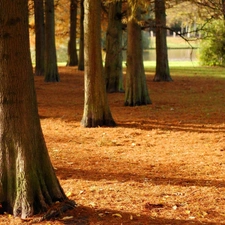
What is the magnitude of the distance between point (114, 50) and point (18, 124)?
1414 cm

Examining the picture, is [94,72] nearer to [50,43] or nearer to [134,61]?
[134,61]

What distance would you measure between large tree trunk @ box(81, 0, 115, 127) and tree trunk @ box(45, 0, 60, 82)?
1229cm

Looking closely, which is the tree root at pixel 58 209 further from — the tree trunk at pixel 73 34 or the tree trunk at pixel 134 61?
the tree trunk at pixel 73 34

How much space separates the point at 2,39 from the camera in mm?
6141

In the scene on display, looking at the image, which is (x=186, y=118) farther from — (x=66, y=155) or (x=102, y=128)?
(x=66, y=155)

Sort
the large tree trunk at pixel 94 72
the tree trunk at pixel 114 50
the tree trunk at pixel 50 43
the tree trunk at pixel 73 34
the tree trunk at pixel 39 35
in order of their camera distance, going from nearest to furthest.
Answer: the large tree trunk at pixel 94 72
the tree trunk at pixel 114 50
the tree trunk at pixel 50 43
the tree trunk at pixel 39 35
the tree trunk at pixel 73 34

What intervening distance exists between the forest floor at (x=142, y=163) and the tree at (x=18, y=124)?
258 millimetres

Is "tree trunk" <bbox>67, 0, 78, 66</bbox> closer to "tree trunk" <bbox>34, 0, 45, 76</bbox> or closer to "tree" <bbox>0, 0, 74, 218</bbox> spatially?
"tree trunk" <bbox>34, 0, 45, 76</bbox>

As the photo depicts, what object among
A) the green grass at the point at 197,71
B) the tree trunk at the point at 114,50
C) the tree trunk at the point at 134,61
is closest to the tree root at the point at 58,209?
the tree trunk at the point at 134,61

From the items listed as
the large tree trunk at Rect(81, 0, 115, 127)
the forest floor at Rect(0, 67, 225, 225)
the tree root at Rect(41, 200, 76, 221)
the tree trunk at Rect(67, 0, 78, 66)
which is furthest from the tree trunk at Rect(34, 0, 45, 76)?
the tree root at Rect(41, 200, 76, 221)

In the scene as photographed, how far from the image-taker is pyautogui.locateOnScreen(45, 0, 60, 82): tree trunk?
24.7 m

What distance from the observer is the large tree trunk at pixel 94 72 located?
12703mm

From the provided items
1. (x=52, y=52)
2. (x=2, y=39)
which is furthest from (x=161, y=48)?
(x=2, y=39)

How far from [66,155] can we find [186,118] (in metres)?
5.45
